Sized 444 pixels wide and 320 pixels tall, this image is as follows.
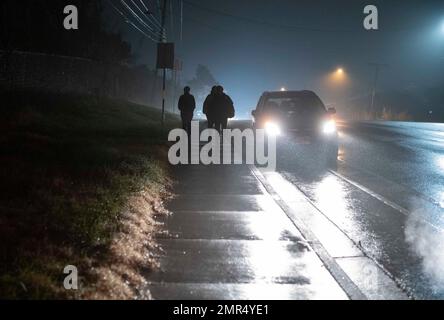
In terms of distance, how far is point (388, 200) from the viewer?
25.3 ft

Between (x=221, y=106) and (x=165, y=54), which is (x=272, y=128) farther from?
(x=165, y=54)

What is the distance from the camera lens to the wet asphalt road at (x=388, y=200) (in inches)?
190

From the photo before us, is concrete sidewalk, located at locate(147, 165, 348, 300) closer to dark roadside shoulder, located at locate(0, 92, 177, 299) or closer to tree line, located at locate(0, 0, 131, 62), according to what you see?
dark roadside shoulder, located at locate(0, 92, 177, 299)

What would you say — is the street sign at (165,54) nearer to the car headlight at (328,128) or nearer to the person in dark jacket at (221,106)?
the person in dark jacket at (221,106)

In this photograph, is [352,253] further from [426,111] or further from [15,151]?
[426,111]

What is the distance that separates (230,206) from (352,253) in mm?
2494

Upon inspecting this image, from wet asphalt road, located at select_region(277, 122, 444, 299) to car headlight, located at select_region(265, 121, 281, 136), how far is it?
25 cm

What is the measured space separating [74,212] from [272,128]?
7.96 metres

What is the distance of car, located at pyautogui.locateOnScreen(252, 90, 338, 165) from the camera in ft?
39.9

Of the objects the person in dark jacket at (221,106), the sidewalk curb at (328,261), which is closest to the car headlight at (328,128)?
the person in dark jacket at (221,106)

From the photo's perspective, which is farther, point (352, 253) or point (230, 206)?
point (230, 206)

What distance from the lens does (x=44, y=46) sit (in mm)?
29672

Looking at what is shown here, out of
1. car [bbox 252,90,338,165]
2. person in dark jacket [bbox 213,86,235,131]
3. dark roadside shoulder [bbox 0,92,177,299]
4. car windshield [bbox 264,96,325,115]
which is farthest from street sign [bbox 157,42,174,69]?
dark roadside shoulder [bbox 0,92,177,299]

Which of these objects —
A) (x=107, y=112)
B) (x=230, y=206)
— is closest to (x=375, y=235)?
(x=230, y=206)
